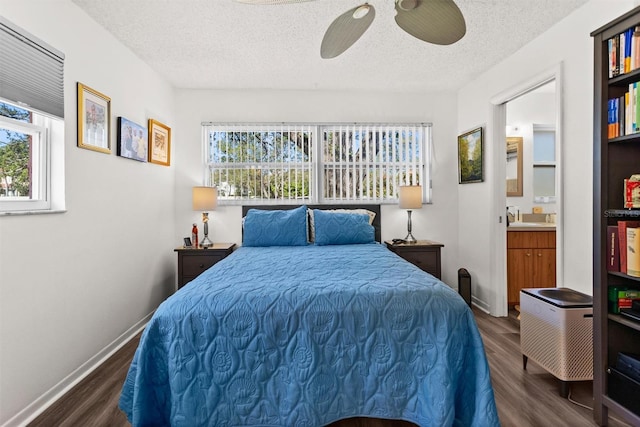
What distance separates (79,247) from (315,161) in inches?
102

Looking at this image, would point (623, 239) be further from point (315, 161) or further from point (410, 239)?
point (315, 161)

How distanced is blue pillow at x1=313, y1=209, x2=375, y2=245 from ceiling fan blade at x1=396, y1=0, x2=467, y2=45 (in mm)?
1925

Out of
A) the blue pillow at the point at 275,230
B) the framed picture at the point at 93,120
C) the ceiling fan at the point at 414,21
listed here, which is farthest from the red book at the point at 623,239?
the framed picture at the point at 93,120

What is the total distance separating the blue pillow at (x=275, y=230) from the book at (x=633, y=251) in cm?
244

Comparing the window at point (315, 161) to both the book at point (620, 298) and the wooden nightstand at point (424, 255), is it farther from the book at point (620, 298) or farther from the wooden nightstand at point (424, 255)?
the book at point (620, 298)

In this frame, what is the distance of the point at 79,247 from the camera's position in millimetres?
2344

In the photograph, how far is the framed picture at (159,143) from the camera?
136 inches

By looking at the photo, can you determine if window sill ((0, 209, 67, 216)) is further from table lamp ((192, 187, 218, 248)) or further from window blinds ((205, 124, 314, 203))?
window blinds ((205, 124, 314, 203))

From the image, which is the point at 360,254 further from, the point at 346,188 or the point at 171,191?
the point at 171,191

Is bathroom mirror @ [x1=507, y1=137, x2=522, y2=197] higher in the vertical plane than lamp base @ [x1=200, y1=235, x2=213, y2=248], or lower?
higher

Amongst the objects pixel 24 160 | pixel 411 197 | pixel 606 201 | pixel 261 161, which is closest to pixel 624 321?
pixel 606 201

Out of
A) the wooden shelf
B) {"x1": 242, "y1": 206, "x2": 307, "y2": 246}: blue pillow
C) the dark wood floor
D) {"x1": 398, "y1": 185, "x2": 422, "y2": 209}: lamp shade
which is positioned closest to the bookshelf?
the wooden shelf

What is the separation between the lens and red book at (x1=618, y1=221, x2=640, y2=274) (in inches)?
66.7

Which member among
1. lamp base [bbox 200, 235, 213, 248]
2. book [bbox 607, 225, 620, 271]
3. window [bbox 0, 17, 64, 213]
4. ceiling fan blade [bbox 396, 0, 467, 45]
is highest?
ceiling fan blade [bbox 396, 0, 467, 45]
